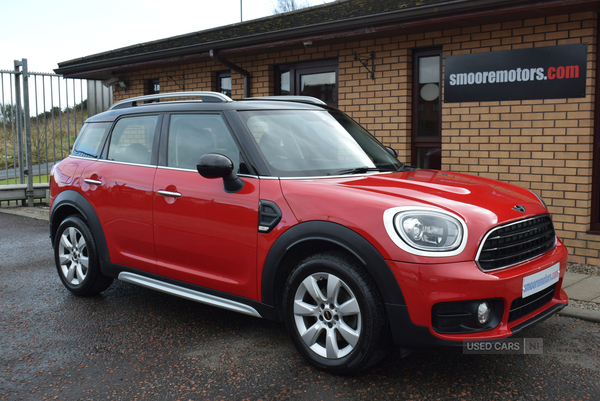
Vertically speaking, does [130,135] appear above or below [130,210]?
above

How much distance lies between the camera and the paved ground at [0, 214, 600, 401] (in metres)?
3.15

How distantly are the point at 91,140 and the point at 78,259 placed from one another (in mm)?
1125

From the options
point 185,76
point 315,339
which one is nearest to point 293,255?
point 315,339

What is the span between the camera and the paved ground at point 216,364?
315 cm

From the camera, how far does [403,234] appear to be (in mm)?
3010

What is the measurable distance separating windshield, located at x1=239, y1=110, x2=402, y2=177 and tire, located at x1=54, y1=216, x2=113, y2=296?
6.63ft

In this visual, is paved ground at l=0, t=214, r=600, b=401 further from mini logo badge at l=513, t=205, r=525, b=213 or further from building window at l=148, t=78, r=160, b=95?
building window at l=148, t=78, r=160, b=95

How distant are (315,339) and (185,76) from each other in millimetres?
7868

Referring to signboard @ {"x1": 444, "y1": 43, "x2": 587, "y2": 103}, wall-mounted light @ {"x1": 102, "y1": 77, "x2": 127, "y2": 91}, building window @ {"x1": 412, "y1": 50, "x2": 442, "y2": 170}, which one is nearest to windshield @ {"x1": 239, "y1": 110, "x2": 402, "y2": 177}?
signboard @ {"x1": 444, "y1": 43, "x2": 587, "y2": 103}

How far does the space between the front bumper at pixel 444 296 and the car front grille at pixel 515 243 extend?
0.06 metres

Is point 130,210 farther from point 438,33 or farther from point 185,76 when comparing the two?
point 185,76

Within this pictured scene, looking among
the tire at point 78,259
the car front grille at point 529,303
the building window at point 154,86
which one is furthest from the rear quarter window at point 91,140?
the building window at point 154,86

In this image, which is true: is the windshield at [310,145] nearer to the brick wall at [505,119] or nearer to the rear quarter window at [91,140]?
the rear quarter window at [91,140]

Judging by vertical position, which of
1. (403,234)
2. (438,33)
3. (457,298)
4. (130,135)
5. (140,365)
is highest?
(438,33)
